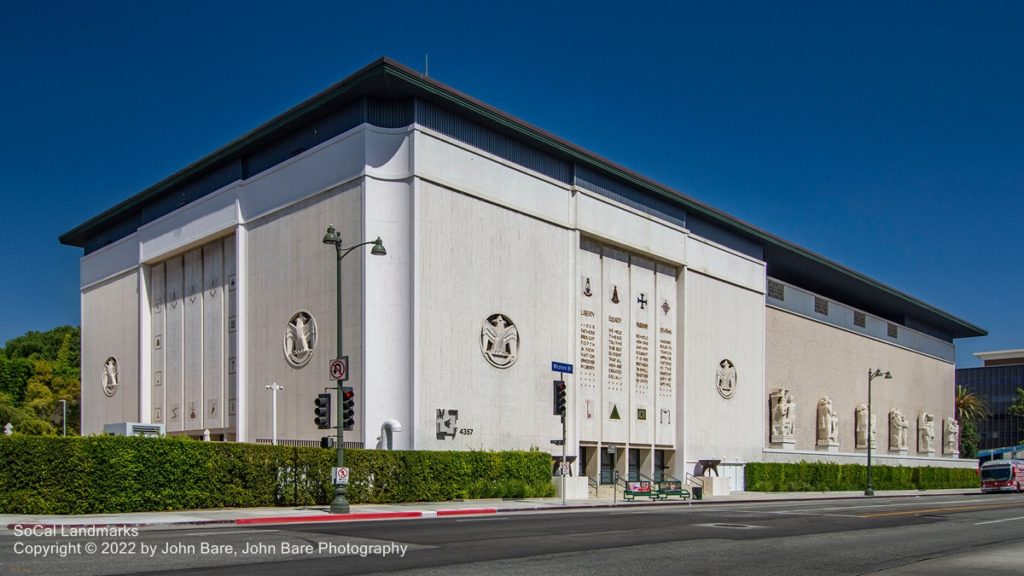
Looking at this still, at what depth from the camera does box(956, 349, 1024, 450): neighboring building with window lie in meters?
131

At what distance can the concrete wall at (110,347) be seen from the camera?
173 ft

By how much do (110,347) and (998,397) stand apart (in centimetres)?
12300

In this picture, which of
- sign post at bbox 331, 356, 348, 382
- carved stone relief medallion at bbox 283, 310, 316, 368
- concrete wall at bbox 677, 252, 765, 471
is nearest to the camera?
sign post at bbox 331, 356, 348, 382

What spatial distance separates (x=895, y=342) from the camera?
75.9 meters

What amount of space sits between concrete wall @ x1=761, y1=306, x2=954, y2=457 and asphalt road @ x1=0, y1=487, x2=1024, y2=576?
37.1m

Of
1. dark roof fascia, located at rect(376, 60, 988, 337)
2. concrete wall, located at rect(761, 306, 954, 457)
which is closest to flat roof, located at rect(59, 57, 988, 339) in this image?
dark roof fascia, located at rect(376, 60, 988, 337)

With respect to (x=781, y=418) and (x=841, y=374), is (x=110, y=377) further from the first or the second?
(x=841, y=374)

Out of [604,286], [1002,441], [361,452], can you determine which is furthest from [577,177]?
[1002,441]

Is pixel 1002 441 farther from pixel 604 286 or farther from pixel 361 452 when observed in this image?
pixel 361 452

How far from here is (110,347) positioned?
5538 centimetres

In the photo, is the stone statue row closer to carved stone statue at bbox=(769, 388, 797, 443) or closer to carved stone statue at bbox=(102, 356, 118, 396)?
carved stone statue at bbox=(769, 388, 797, 443)

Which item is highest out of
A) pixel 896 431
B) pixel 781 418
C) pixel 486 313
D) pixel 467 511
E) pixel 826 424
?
pixel 486 313

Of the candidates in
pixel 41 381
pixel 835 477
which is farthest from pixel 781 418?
pixel 41 381

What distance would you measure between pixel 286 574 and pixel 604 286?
Result: 34088 millimetres
